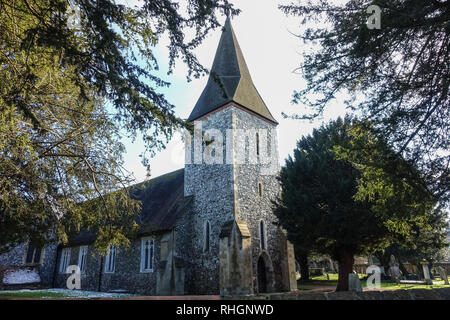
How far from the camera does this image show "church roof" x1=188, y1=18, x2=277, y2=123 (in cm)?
1750

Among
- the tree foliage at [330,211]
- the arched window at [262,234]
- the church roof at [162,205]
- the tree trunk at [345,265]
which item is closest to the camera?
the tree foliage at [330,211]

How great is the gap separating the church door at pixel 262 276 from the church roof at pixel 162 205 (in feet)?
16.0

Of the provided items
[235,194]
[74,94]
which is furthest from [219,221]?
[74,94]

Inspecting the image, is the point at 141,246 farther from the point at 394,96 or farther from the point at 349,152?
the point at 394,96

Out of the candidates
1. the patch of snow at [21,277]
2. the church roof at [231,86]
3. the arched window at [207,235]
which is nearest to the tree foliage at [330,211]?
the arched window at [207,235]

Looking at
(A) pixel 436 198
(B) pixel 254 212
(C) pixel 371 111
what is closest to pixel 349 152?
(C) pixel 371 111

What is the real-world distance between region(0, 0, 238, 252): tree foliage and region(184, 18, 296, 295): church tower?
245 inches

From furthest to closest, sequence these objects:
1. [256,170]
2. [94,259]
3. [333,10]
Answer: [94,259] < [256,170] < [333,10]

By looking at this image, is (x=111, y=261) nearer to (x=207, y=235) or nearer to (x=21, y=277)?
(x=207, y=235)

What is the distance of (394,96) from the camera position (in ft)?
20.1

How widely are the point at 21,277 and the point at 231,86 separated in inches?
867

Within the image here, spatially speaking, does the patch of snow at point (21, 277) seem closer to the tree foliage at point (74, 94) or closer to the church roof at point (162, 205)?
the church roof at point (162, 205)

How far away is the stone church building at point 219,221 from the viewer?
1380cm
